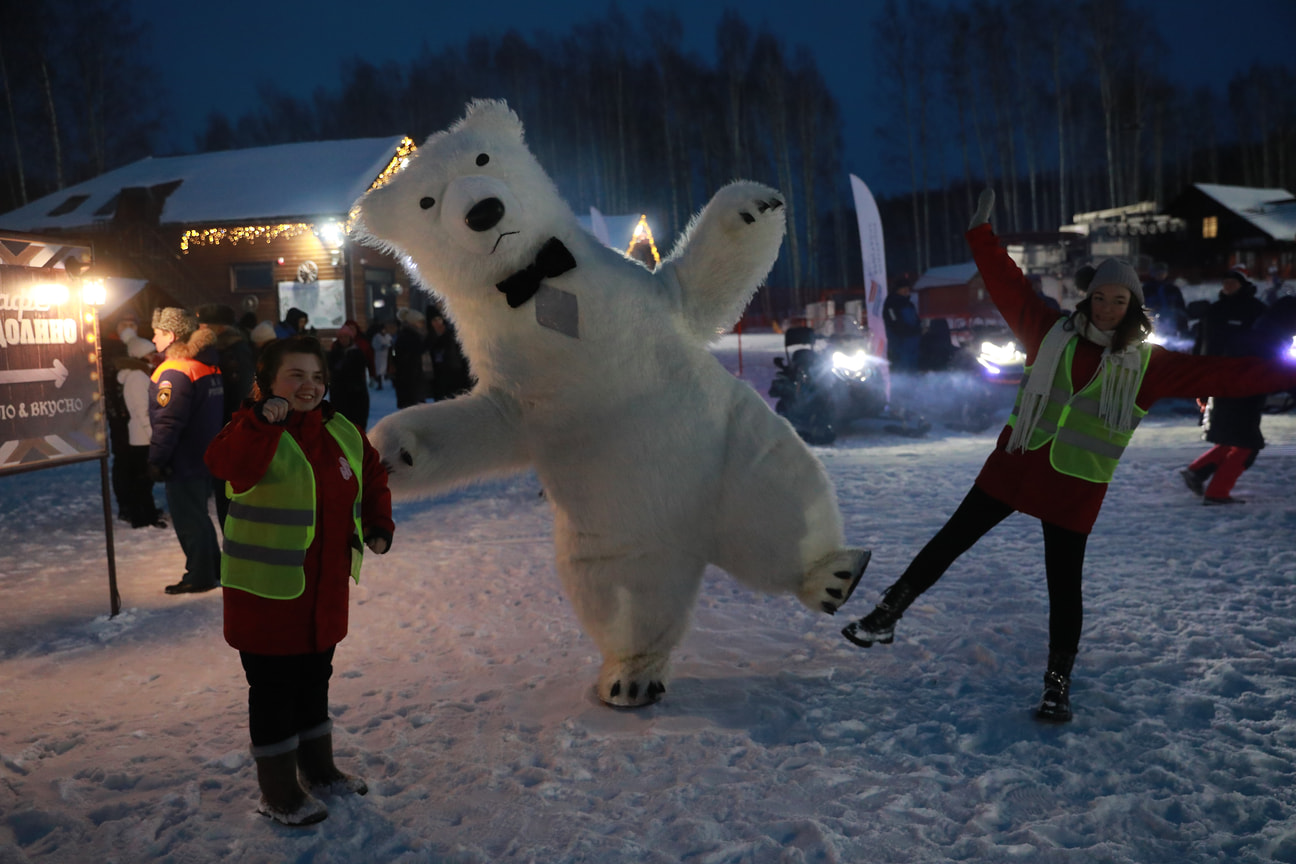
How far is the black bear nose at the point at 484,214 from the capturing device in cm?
261

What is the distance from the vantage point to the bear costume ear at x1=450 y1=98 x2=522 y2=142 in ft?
9.70

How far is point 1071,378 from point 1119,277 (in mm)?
379

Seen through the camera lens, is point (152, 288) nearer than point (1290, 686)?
No

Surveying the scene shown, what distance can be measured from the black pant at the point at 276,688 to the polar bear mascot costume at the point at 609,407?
1.93 feet

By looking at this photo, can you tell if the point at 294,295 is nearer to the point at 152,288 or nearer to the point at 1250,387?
the point at 152,288

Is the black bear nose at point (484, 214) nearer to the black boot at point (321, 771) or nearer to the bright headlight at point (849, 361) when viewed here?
the black boot at point (321, 771)

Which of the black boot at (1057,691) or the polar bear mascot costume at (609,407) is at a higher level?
the polar bear mascot costume at (609,407)

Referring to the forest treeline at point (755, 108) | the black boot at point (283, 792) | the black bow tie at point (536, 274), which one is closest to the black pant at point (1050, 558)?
the black bow tie at point (536, 274)

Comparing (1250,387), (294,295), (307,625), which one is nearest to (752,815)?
(307,625)

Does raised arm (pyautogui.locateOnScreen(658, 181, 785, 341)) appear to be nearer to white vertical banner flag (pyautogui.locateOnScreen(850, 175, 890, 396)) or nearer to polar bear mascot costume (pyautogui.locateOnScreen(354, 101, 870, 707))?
polar bear mascot costume (pyautogui.locateOnScreen(354, 101, 870, 707))

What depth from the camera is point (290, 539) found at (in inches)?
96.3

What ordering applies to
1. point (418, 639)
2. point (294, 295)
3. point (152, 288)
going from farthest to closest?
point (294, 295)
point (152, 288)
point (418, 639)

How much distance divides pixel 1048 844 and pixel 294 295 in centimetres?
1951

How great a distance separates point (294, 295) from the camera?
19.1 meters
